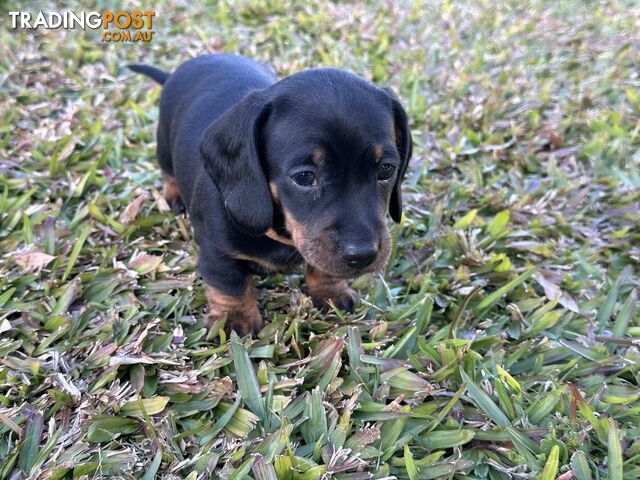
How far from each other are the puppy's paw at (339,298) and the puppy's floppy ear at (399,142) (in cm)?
51

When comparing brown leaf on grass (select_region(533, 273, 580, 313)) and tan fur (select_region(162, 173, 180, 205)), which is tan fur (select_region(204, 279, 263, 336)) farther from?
brown leaf on grass (select_region(533, 273, 580, 313))

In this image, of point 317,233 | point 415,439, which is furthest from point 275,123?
point 415,439

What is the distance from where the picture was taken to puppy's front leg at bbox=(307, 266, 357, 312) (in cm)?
321

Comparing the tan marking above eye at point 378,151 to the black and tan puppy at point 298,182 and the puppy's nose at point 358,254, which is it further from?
the puppy's nose at point 358,254

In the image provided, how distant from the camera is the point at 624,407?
8.73ft

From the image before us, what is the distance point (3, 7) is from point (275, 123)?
531 cm

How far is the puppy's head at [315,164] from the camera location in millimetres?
2395

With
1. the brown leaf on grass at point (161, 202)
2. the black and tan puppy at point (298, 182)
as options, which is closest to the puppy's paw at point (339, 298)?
the black and tan puppy at point (298, 182)

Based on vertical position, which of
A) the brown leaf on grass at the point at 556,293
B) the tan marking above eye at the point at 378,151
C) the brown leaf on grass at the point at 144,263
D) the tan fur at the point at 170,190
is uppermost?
the tan marking above eye at the point at 378,151

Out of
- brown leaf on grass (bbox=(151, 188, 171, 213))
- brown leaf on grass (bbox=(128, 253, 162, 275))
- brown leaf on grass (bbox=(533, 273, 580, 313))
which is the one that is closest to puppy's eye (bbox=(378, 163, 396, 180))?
brown leaf on grass (bbox=(533, 273, 580, 313))

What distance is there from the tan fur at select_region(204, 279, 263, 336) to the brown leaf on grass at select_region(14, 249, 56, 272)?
3.27 feet

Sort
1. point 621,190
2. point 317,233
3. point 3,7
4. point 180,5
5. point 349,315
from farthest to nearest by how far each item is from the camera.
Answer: point 180,5, point 3,7, point 621,190, point 349,315, point 317,233

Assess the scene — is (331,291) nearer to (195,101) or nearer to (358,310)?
(358,310)

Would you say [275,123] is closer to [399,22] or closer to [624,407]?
[624,407]
